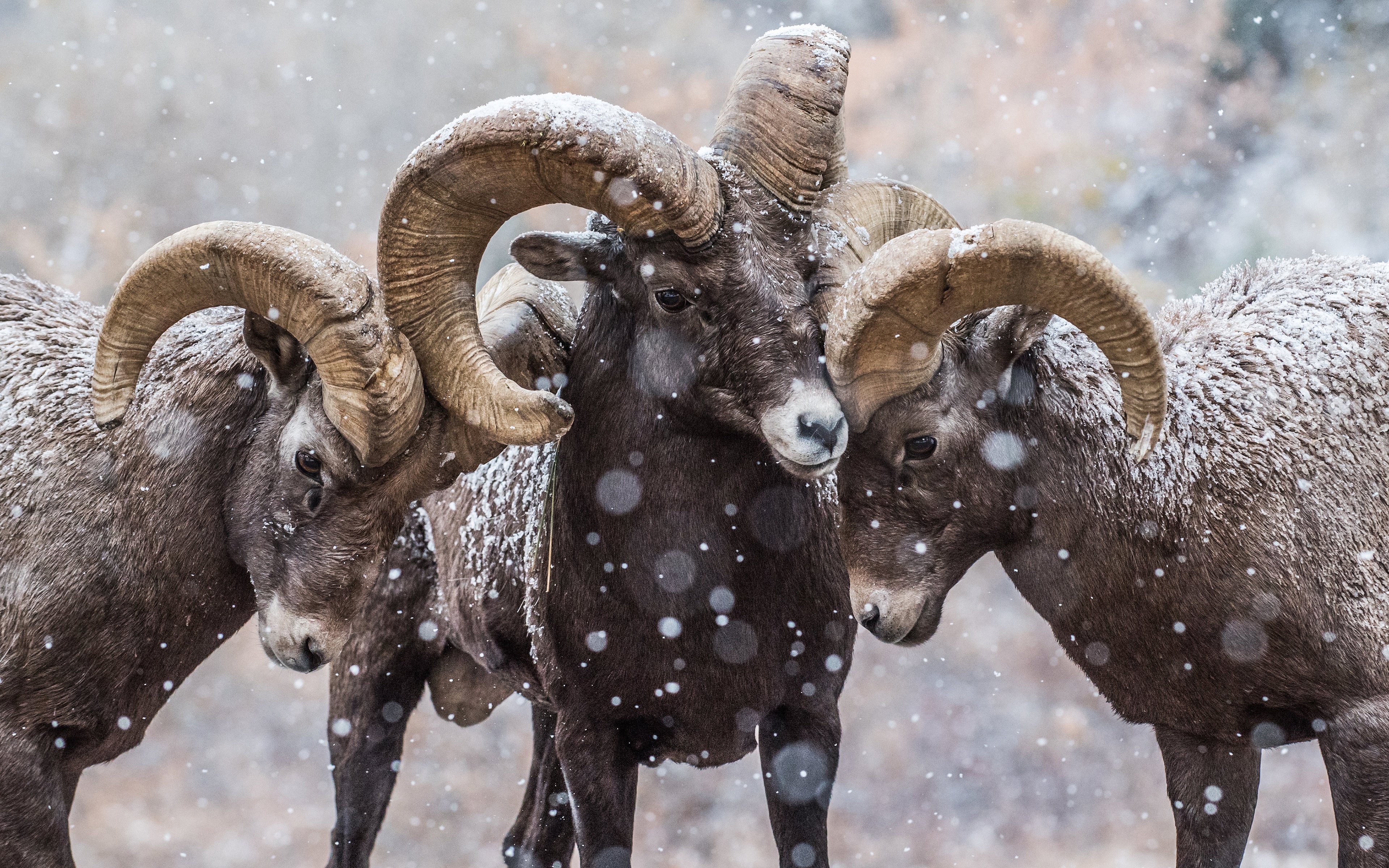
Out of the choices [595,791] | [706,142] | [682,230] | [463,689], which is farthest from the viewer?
[706,142]

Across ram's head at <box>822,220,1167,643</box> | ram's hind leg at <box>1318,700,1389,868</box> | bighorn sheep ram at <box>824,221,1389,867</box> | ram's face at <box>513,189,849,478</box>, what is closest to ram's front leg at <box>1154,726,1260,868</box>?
bighorn sheep ram at <box>824,221,1389,867</box>

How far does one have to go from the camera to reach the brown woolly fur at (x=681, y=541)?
3529 millimetres

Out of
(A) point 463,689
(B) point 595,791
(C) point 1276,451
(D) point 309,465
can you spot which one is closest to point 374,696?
(A) point 463,689

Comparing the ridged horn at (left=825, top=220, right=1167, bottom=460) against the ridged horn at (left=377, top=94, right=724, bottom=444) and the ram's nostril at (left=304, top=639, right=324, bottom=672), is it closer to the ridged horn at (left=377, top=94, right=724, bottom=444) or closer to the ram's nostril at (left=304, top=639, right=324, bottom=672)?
the ridged horn at (left=377, top=94, right=724, bottom=444)

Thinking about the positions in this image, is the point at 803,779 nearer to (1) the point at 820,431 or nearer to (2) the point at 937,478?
(2) the point at 937,478

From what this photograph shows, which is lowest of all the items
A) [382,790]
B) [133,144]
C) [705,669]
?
[382,790]

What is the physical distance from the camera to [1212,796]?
4.07 metres

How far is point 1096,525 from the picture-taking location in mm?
3656

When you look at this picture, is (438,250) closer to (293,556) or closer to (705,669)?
(293,556)

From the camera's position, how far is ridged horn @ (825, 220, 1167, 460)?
3.14 m

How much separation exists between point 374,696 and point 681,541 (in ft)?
6.83

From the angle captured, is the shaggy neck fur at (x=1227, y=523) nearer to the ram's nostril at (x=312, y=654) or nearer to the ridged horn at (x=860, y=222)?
the ridged horn at (x=860, y=222)

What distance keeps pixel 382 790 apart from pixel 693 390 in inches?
107

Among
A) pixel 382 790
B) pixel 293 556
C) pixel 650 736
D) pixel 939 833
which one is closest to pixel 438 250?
pixel 293 556
